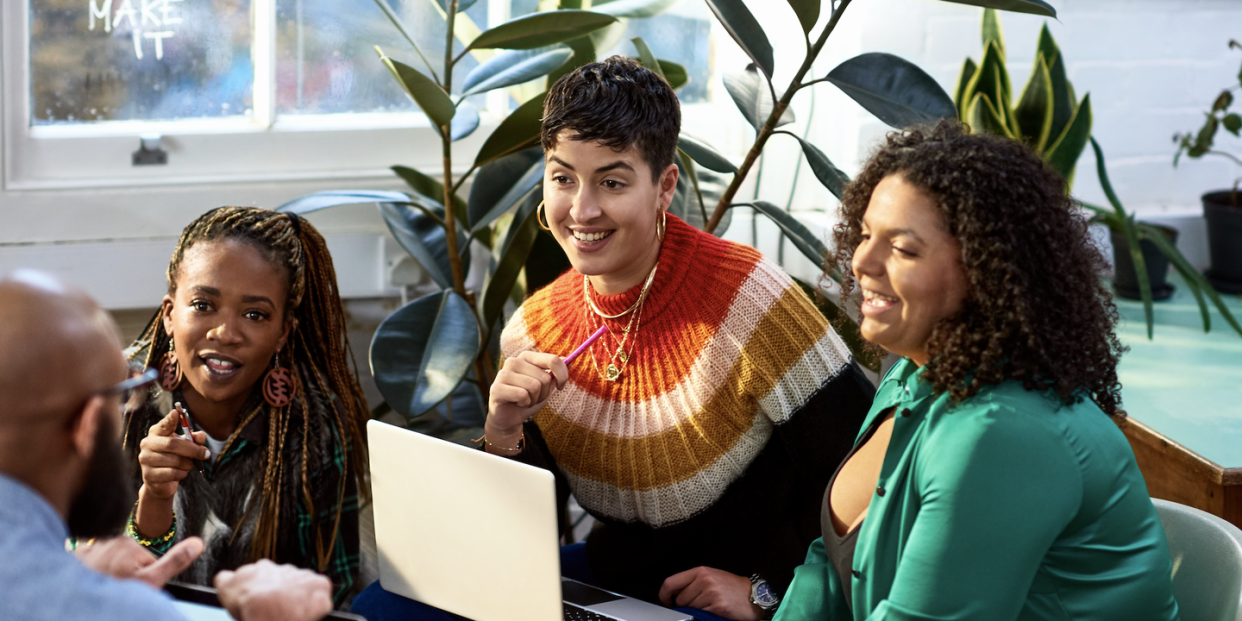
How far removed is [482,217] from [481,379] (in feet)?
1.09

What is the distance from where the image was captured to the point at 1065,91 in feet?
6.57

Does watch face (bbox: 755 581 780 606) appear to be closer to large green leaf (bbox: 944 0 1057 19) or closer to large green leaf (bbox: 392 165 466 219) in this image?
large green leaf (bbox: 944 0 1057 19)

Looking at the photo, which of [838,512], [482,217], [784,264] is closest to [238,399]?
[482,217]

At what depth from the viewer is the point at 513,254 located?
1.82 meters

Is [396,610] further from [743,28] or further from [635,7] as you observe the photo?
[635,7]

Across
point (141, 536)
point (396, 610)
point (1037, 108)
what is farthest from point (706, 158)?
point (141, 536)

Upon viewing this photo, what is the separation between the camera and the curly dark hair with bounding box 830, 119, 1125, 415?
3.02ft

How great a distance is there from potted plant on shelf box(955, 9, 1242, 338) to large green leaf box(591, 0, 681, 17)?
603 millimetres

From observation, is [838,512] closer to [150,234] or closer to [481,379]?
[481,379]

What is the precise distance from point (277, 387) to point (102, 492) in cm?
67

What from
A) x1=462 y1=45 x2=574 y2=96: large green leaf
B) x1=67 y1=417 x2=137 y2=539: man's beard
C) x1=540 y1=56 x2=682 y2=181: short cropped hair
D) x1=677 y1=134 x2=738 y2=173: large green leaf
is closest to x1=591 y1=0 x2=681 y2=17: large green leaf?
x1=462 y1=45 x2=574 y2=96: large green leaf

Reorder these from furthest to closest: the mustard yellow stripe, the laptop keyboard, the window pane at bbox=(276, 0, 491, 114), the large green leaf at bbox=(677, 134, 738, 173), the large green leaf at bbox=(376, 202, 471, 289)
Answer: the window pane at bbox=(276, 0, 491, 114) < the large green leaf at bbox=(376, 202, 471, 289) < the large green leaf at bbox=(677, 134, 738, 173) < the mustard yellow stripe < the laptop keyboard

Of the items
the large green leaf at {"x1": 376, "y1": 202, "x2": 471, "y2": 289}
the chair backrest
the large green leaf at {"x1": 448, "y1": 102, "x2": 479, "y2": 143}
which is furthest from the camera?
the large green leaf at {"x1": 376, "y1": 202, "x2": 471, "y2": 289}

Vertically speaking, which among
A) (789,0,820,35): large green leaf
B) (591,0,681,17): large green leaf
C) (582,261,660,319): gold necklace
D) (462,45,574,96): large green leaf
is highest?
(591,0,681,17): large green leaf
